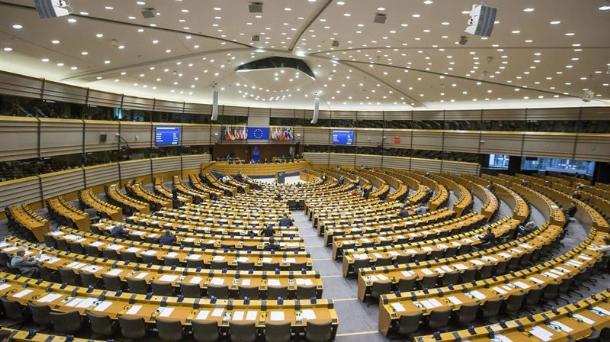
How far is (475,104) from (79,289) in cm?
3286

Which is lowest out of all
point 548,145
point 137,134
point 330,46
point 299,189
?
point 299,189

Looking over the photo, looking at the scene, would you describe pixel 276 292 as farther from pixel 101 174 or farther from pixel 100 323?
pixel 101 174

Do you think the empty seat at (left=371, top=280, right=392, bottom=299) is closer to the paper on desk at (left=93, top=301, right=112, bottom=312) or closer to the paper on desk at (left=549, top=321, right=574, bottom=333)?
the paper on desk at (left=549, top=321, right=574, bottom=333)

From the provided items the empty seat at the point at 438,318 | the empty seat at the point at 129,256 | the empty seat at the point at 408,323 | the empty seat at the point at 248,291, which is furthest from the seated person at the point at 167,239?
the empty seat at the point at 438,318

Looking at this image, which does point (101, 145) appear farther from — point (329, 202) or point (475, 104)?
point (475, 104)

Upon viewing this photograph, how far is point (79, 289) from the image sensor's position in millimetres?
7992

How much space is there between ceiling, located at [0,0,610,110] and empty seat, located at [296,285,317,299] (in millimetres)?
8485

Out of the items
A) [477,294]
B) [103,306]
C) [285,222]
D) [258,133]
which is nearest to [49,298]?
[103,306]

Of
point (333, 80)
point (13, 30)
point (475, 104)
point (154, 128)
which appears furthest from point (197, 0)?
point (475, 104)

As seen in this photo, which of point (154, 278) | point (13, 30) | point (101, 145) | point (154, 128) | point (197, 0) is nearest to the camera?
point (154, 278)

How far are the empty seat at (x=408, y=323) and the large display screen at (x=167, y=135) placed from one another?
2707 centimetres

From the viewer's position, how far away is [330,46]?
56.7 feet

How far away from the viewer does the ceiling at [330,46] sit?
1068 centimetres

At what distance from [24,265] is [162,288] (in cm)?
402
